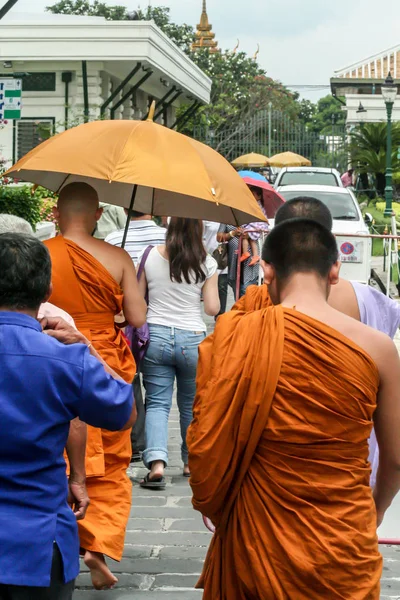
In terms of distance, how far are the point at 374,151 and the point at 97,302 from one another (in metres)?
29.1

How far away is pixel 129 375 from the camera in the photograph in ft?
16.9

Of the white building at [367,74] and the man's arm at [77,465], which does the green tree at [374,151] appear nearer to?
the white building at [367,74]

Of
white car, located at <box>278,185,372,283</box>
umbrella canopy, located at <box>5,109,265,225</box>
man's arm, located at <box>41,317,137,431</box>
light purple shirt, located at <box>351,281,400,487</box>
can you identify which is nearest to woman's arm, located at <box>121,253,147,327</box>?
umbrella canopy, located at <box>5,109,265,225</box>

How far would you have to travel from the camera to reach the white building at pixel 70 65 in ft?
66.6

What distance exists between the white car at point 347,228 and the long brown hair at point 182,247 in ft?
17.6

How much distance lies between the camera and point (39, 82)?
21500mm

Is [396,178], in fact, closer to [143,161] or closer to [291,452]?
[143,161]

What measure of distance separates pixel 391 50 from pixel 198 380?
60036mm

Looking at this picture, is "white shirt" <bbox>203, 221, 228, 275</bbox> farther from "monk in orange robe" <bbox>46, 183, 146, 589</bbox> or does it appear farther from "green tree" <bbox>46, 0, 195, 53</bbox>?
"green tree" <bbox>46, 0, 195, 53</bbox>

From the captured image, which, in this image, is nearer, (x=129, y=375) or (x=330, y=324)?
(x=330, y=324)

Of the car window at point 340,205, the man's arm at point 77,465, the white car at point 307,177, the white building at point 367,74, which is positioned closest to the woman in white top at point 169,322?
the man's arm at point 77,465

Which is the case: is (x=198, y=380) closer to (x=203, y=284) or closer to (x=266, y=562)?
(x=266, y=562)

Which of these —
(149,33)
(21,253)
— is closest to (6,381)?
(21,253)

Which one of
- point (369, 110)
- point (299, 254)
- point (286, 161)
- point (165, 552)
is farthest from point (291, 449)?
point (369, 110)
